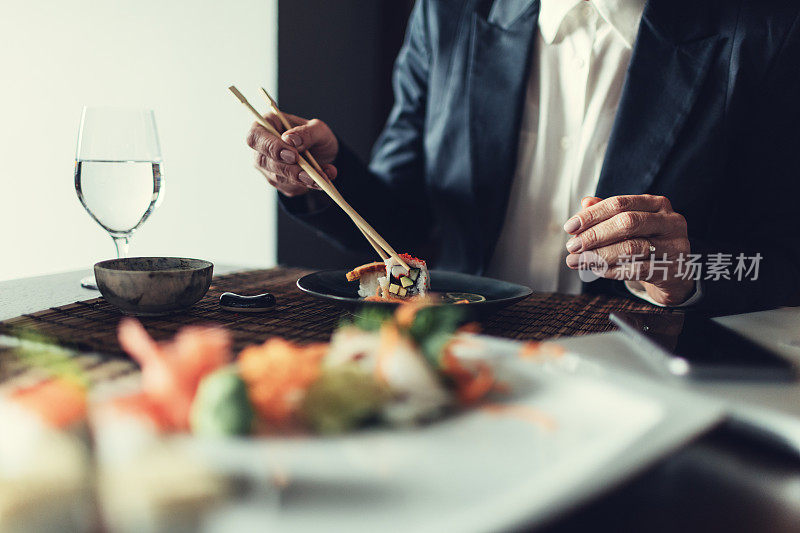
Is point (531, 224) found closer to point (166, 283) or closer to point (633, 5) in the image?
point (633, 5)

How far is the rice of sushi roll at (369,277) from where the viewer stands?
1017 millimetres

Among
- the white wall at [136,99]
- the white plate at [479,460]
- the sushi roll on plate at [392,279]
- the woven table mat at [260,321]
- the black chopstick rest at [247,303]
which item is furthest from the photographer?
the white wall at [136,99]

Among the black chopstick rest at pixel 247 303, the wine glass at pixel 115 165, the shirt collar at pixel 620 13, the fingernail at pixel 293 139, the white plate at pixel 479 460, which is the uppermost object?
the shirt collar at pixel 620 13

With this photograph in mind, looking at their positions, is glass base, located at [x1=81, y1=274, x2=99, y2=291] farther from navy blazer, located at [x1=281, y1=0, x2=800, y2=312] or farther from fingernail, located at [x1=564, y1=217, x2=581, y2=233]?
fingernail, located at [x1=564, y1=217, x2=581, y2=233]

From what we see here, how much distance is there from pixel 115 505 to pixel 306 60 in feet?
8.08

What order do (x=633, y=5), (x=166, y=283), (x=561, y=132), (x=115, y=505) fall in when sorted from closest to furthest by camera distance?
(x=115, y=505), (x=166, y=283), (x=633, y=5), (x=561, y=132)

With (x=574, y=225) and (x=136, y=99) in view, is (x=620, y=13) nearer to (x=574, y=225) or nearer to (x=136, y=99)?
(x=574, y=225)

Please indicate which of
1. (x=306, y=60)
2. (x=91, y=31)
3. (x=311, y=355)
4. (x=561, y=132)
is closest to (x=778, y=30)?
(x=561, y=132)

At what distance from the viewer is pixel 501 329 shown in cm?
81

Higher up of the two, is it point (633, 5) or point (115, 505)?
point (633, 5)

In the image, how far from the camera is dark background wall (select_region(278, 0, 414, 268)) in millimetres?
2514

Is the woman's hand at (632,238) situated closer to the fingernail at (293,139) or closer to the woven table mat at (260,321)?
the woven table mat at (260,321)

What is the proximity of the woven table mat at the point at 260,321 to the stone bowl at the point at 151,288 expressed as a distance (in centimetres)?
2

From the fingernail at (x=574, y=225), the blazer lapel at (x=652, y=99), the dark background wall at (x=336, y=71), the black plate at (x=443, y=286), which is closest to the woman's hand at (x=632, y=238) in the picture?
the fingernail at (x=574, y=225)
